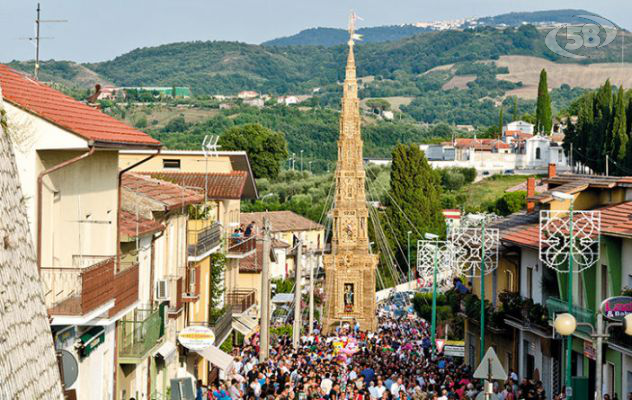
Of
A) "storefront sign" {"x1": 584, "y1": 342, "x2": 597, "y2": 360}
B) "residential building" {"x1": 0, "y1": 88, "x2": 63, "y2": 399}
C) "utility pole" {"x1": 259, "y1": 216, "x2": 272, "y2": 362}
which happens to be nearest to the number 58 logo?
"storefront sign" {"x1": 584, "y1": 342, "x2": 597, "y2": 360}

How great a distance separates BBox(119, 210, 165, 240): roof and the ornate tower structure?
64.4 meters

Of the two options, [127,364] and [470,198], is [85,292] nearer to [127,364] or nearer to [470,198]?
[127,364]

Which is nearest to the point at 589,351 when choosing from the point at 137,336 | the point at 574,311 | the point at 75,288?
the point at 574,311

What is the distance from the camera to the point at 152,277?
2578 cm

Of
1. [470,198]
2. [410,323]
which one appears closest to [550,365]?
[410,323]

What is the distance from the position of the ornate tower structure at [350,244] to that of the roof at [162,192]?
57928mm

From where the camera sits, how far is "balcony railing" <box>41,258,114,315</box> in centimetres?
1402

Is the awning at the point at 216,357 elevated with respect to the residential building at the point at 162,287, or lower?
lower

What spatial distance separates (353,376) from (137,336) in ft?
40.3

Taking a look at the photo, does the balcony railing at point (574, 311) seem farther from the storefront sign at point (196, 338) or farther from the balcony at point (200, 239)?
the balcony at point (200, 239)

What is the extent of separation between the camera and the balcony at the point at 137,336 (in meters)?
21.1

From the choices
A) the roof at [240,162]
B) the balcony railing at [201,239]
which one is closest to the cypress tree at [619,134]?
the roof at [240,162]

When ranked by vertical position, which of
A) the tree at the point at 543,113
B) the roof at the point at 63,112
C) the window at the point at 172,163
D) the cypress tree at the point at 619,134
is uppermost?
the tree at the point at 543,113

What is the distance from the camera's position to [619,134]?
345 feet
